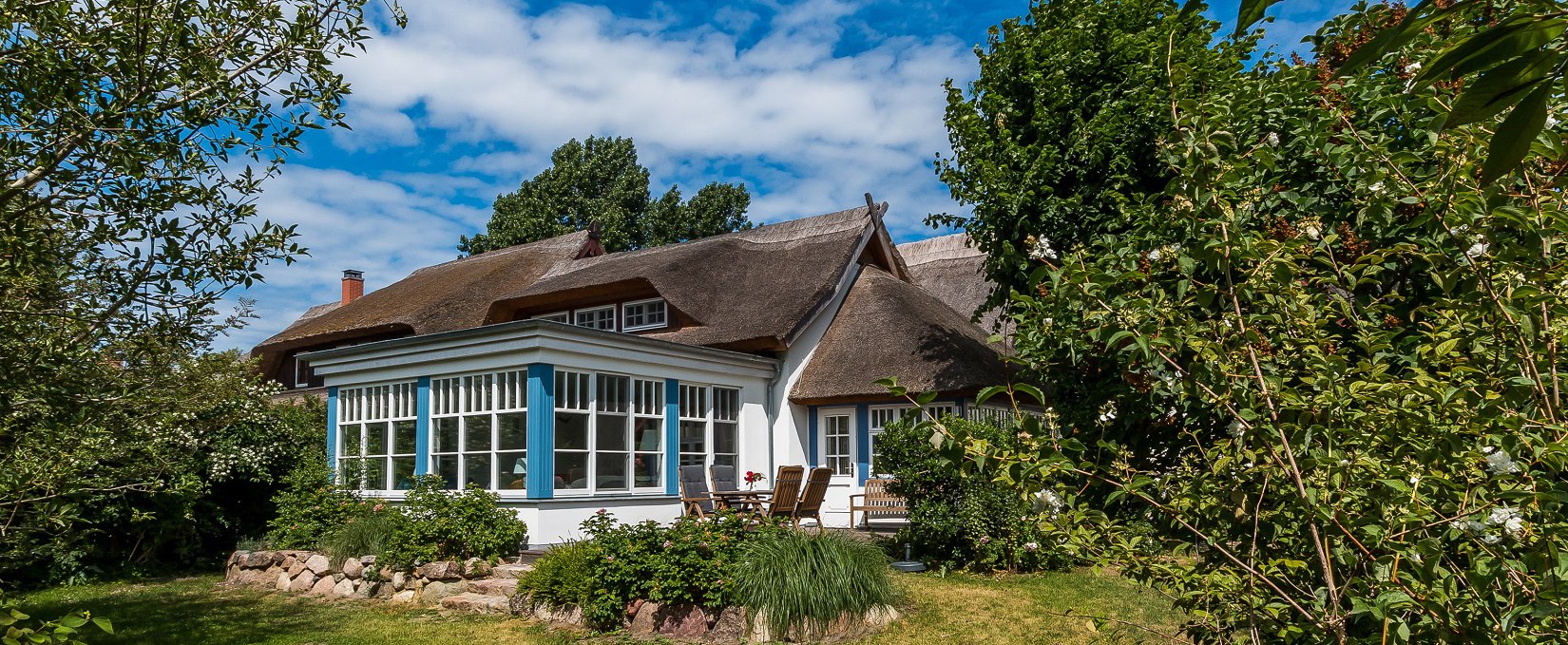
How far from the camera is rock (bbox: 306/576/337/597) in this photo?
11.7 metres

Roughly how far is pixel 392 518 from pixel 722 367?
564 cm

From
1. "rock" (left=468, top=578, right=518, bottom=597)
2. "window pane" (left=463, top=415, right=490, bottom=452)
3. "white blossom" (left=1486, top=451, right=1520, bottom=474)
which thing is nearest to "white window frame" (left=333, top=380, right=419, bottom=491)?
"window pane" (left=463, top=415, right=490, bottom=452)

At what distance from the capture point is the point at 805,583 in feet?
26.6

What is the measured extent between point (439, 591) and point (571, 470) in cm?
297

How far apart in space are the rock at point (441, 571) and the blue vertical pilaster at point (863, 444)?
7.46 m

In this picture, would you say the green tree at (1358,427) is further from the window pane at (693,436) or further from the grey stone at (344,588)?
the window pane at (693,436)

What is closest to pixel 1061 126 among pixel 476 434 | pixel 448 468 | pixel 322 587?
pixel 476 434

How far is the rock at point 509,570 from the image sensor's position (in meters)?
10.6

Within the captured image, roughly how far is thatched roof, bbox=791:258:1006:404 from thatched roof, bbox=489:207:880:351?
77 cm

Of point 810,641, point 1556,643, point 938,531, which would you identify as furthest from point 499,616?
point 1556,643

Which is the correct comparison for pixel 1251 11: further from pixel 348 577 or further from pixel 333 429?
pixel 333 429

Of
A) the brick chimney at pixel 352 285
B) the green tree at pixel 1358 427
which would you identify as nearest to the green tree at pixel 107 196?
the green tree at pixel 1358 427

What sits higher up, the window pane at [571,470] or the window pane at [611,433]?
the window pane at [611,433]

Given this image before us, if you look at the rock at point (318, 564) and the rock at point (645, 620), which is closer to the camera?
the rock at point (645, 620)
